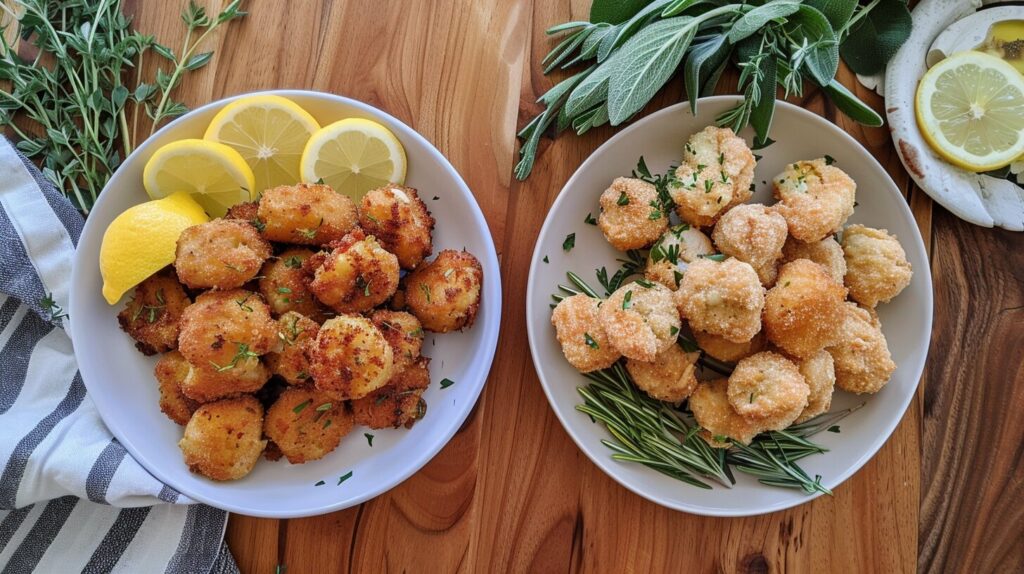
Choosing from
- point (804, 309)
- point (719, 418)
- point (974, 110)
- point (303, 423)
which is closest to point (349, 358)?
point (303, 423)

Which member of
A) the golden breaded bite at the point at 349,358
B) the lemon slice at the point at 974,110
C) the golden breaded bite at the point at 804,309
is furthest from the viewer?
the lemon slice at the point at 974,110

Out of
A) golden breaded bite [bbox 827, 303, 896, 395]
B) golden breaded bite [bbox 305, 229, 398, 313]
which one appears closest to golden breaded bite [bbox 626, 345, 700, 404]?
golden breaded bite [bbox 827, 303, 896, 395]

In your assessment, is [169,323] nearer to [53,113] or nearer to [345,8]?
[53,113]

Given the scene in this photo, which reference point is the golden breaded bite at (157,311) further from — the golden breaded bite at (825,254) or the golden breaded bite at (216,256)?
the golden breaded bite at (825,254)

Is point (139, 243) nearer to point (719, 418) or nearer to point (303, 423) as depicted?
point (303, 423)

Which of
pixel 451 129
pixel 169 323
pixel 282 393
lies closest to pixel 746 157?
pixel 451 129

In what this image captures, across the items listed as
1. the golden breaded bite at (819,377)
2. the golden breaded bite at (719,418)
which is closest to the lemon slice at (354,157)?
the golden breaded bite at (719,418)
